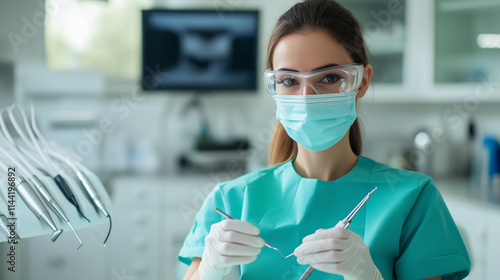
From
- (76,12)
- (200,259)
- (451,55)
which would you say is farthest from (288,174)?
(76,12)

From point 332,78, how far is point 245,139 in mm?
2329

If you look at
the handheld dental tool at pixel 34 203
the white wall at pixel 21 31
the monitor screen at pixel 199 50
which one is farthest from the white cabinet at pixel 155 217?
the handheld dental tool at pixel 34 203

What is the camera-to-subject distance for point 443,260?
938mm

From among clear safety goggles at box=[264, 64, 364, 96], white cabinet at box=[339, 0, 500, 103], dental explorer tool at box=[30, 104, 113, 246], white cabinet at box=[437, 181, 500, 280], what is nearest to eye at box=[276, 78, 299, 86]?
clear safety goggles at box=[264, 64, 364, 96]

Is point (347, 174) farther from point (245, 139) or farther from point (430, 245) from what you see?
point (245, 139)

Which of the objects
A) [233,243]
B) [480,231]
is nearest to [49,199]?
[233,243]

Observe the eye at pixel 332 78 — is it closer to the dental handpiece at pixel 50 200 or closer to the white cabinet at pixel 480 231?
the dental handpiece at pixel 50 200

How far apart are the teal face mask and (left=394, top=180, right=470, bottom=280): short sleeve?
0.72 feet

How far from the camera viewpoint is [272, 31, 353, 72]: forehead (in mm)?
963

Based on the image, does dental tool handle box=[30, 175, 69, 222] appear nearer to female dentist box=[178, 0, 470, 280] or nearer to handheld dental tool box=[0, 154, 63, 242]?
handheld dental tool box=[0, 154, 63, 242]

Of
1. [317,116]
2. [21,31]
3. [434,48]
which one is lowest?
[317,116]

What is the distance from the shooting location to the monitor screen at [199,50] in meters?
3.07

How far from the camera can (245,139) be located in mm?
3297

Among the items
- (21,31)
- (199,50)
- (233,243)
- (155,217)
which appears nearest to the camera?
(233,243)
